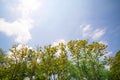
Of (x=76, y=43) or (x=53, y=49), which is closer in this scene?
(x=53, y=49)

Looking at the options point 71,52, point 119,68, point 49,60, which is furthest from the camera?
point 119,68

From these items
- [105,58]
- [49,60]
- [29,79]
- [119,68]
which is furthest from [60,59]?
[119,68]

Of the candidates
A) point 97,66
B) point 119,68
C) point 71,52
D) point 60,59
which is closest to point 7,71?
point 60,59

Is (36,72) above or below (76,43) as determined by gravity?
below

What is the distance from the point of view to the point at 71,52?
4772 centimetres

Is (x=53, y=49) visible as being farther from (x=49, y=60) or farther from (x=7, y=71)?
(x=7, y=71)

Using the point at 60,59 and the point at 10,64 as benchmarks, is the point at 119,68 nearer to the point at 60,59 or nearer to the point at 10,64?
the point at 60,59

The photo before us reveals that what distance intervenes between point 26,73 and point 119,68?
92.5 ft

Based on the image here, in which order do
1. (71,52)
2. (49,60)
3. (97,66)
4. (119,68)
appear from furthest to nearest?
(119,68) → (97,66) → (71,52) → (49,60)

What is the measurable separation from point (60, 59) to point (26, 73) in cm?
1201

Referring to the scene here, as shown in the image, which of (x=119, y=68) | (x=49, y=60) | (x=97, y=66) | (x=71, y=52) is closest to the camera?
(x=49, y=60)

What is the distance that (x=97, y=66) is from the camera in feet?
170

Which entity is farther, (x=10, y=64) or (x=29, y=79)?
(x=29, y=79)

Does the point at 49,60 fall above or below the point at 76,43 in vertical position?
below
